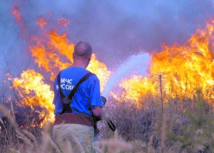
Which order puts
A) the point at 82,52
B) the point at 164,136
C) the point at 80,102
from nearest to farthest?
the point at 164,136
the point at 80,102
the point at 82,52

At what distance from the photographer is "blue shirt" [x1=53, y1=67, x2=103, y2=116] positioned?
13.6 feet

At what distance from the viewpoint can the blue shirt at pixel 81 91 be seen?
13.6 ft

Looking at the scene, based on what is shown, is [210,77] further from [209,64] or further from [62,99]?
[62,99]

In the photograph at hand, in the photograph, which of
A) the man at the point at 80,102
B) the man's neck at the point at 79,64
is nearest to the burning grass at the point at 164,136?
the man at the point at 80,102

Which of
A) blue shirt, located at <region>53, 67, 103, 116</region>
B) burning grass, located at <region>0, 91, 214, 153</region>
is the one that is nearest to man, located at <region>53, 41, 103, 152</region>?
blue shirt, located at <region>53, 67, 103, 116</region>

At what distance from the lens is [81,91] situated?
13.9 feet

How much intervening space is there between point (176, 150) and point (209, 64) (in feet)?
58.1

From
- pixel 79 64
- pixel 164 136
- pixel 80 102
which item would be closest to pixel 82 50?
pixel 79 64

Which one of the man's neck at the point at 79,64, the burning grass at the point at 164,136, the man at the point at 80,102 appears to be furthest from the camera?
the man's neck at the point at 79,64

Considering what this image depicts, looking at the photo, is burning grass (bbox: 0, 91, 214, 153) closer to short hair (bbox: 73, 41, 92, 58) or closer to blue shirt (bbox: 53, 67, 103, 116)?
blue shirt (bbox: 53, 67, 103, 116)

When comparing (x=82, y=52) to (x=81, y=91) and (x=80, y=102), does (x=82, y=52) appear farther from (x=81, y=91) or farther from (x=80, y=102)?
(x=80, y=102)

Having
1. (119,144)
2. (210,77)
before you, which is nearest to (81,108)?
(119,144)

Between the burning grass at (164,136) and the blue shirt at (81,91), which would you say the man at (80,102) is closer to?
the blue shirt at (81,91)

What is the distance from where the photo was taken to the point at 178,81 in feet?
39.0
